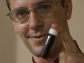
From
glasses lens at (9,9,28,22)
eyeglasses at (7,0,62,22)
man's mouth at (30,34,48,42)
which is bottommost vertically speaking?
man's mouth at (30,34,48,42)

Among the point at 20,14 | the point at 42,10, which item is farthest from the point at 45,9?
the point at 20,14

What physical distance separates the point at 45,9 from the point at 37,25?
117 millimetres

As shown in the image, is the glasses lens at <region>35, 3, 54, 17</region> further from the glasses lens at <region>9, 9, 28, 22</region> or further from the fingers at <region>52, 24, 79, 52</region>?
the fingers at <region>52, 24, 79, 52</region>

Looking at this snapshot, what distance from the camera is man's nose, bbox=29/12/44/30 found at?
60 cm

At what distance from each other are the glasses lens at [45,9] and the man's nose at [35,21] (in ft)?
0.10

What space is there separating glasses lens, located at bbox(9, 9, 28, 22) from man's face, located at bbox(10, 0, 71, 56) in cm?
2

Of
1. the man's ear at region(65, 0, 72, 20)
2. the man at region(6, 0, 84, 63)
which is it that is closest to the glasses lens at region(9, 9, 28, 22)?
the man at region(6, 0, 84, 63)

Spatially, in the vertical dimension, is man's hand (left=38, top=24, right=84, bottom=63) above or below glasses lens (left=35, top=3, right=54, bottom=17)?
below

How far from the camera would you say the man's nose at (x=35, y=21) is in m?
0.60

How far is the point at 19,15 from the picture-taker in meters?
0.72

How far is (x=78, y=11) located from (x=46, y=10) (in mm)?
520

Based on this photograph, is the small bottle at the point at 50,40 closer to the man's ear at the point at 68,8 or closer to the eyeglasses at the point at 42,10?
the eyeglasses at the point at 42,10

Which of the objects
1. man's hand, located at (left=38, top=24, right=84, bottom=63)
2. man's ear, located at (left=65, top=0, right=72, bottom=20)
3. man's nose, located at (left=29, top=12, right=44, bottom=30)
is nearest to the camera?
man's hand, located at (left=38, top=24, right=84, bottom=63)

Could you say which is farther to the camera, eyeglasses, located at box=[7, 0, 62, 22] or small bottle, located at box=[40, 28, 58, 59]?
eyeglasses, located at box=[7, 0, 62, 22]
